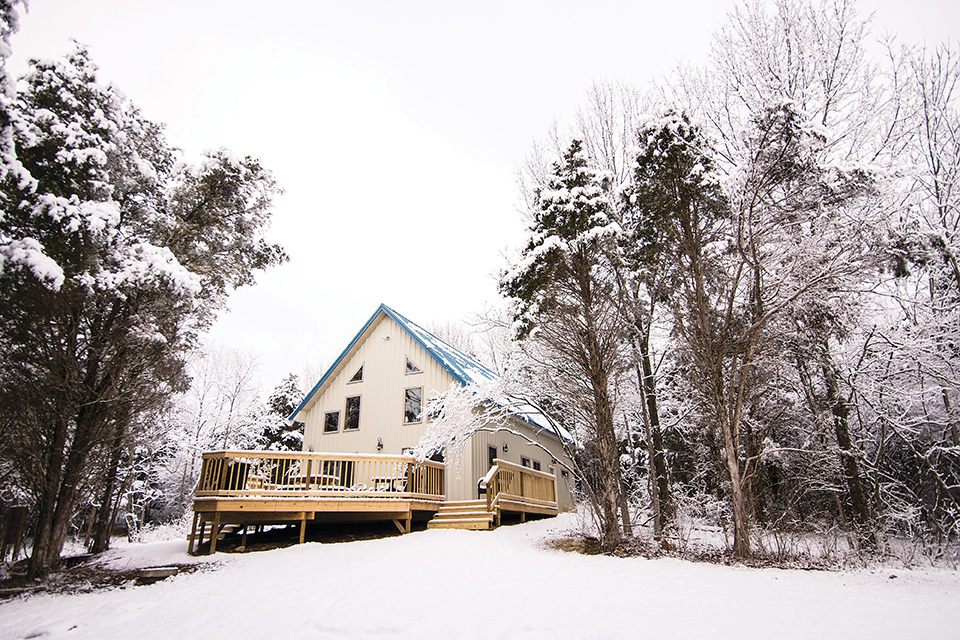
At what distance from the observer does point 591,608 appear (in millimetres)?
4785

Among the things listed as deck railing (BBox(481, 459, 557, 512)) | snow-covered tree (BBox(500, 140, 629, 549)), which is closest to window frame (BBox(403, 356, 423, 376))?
deck railing (BBox(481, 459, 557, 512))

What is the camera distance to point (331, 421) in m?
16.6

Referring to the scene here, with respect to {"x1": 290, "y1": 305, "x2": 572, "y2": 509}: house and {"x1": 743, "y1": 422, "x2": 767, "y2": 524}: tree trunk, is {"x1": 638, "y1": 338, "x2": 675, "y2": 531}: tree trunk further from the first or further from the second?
{"x1": 290, "y1": 305, "x2": 572, "y2": 509}: house

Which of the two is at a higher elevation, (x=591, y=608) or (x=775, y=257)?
(x=775, y=257)

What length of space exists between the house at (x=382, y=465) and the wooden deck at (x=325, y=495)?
24 mm

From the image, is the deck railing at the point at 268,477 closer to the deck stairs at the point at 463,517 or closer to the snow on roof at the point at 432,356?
the deck stairs at the point at 463,517

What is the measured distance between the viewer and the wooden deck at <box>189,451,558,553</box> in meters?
9.48

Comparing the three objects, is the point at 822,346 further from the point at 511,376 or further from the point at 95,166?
the point at 95,166

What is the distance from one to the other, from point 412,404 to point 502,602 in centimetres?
1054

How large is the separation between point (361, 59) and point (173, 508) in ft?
560

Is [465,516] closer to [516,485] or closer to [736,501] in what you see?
[516,485]

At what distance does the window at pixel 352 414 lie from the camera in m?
16.1

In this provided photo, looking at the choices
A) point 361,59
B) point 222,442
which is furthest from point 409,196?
point 222,442

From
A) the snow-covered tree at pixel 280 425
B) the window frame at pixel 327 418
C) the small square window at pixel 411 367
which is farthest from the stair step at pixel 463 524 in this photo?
the snow-covered tree at pixel 280 425
